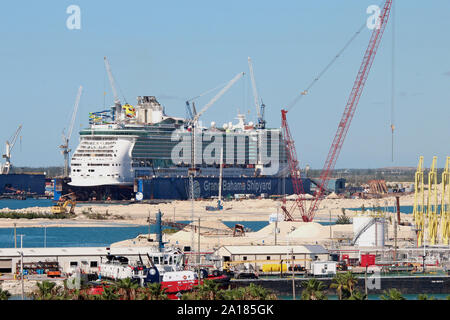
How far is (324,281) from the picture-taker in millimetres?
54438

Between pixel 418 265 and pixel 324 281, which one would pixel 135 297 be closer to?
pixel 324 281

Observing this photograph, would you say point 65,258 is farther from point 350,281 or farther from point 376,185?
point 376,185

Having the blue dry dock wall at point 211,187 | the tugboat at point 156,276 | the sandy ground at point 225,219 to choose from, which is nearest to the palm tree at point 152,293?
the tugboat at point 156,276

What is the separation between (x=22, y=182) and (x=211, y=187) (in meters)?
42.0

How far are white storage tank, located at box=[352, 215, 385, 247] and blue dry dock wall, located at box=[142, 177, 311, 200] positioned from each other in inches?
3863

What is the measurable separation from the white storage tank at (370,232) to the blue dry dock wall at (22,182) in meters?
132

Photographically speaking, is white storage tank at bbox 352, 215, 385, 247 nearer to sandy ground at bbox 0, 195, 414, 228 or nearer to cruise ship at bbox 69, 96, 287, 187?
sandy ground at bbox 0, 195, 414, 228

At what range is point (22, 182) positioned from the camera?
196 metres

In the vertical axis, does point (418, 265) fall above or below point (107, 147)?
below

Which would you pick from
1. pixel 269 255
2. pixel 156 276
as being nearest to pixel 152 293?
pixel 156 276

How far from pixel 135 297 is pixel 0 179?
154186mm

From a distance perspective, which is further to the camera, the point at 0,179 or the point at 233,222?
the point at 0,179

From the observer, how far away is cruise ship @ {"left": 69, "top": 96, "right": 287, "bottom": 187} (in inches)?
6708
